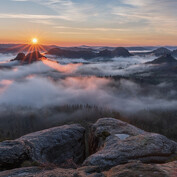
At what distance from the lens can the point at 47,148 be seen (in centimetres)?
3541

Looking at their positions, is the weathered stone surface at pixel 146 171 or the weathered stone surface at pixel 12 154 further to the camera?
the weathered stone surface at pixel 12 154

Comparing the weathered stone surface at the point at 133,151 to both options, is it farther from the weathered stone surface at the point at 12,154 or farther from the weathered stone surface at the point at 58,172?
the weathered stone surface at the point at 12,154

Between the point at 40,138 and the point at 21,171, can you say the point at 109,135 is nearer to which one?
the point at 40,138

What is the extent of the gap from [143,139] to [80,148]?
17.5 m

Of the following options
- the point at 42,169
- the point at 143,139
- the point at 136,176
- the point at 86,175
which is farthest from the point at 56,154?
the point at 136,176

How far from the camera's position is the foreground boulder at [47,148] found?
87.4 feet

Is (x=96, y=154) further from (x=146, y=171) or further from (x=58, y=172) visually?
(x=146, y=171)

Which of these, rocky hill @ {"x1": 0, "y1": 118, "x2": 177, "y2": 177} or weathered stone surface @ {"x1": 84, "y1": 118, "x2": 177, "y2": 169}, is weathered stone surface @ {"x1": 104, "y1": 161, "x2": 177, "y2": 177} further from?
weathered stone surface @ {"x1": 84, "y1": 118, "x2": 177, "y2": 169}

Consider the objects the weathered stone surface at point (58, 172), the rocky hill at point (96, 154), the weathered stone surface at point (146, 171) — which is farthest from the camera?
the weathered stone surface at point (58, 172)

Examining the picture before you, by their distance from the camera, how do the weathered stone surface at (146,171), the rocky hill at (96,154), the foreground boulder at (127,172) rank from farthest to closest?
the rocky hill at (96,154)
the foreground boulder at (127,172)
the weathered stone surface at (146,171)

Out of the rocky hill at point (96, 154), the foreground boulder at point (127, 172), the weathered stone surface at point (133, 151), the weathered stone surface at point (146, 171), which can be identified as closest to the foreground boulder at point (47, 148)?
the rocky hill at point (96, 154)

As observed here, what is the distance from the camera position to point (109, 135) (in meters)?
36.9

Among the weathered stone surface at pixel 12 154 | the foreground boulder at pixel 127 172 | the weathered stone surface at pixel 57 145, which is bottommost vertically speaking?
the weathered stone surface at pixel 57 145

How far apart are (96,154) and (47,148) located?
39.7ft
